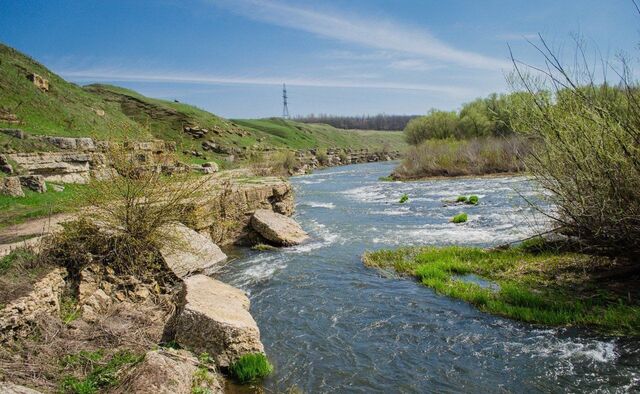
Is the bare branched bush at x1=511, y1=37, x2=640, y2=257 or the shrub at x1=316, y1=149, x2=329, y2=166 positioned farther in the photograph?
the shrub at x1=316, y1=149, x2=329, y2=166

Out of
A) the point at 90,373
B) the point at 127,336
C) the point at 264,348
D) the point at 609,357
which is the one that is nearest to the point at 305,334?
the point at 264,348

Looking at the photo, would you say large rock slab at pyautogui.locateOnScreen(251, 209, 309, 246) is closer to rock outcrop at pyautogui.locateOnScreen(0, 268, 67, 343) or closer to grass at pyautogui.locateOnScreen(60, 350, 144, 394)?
rock outcrop at pyautogui.locateOnScreen(0, 268, 67, 343)

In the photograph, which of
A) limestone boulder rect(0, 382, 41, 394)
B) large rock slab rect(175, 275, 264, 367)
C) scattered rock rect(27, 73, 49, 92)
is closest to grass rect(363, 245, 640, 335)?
large rock slab rect(175, 275, 264, 367)

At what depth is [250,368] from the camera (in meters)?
6.66

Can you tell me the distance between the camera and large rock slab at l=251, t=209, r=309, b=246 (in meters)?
16.3

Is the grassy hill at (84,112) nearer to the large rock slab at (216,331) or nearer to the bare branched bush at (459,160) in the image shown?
the large rock slab at (216,331)

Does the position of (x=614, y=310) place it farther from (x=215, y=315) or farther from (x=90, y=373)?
(x=90, y=373)

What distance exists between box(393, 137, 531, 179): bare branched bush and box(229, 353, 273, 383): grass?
4318 cm

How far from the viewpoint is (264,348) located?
7789 millimetres

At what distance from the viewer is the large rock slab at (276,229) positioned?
1630 cm

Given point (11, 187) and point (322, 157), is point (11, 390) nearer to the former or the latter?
point (11, 187)

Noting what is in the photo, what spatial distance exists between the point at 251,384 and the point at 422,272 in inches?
255

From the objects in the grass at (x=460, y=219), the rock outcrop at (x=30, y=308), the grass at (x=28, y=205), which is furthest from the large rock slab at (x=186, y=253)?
the grass at (x=460, y=219)

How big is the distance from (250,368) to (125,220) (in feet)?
19.2
